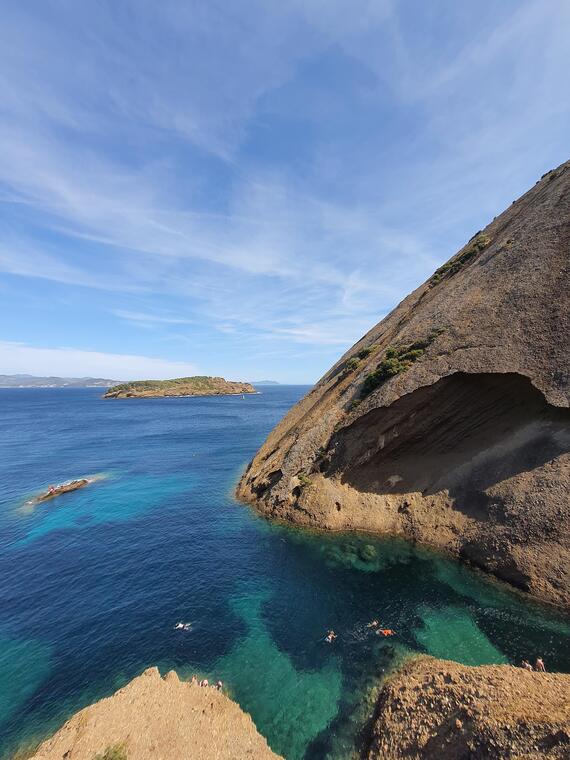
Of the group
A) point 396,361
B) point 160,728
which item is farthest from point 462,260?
point 160,728

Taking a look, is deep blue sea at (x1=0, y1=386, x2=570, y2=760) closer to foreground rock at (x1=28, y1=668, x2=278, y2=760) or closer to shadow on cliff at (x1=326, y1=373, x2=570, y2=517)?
foreground rock at (x1=28, y1=668, x2=278, y2=760)

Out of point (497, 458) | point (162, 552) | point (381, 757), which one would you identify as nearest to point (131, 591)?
point (162, 552)

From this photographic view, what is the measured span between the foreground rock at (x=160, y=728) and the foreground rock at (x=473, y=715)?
7634 mm

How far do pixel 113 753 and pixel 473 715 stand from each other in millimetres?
18944

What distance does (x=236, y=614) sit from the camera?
3225 cm

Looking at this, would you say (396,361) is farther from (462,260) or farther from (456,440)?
(462,260)

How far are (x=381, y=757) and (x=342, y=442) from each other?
3324cm

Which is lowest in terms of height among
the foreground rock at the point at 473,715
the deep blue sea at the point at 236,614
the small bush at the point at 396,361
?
the deep blue sea at the point at 236,614

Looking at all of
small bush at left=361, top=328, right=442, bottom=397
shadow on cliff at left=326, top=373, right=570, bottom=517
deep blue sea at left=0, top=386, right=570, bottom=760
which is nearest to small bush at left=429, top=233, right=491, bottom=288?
small bush at left=361, top=328, right=442, bottom=397

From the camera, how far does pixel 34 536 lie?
48.8 meters

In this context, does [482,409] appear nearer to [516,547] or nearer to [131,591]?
[516,547]

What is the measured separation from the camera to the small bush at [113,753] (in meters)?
18.8

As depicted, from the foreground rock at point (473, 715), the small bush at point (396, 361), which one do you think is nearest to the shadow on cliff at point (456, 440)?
the small bush at point (396, 361)

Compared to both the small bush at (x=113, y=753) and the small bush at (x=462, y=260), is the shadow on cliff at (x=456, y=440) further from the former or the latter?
the small bush at (x=113, y=753)
